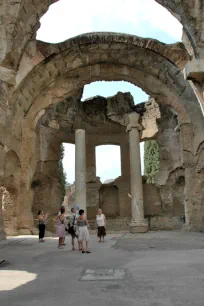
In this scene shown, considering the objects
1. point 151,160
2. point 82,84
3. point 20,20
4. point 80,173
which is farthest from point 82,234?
point 151,160

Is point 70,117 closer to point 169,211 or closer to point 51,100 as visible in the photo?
point 51,100

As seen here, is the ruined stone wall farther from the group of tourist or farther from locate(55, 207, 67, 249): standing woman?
locate(55, 207, 67, 249): standing woman

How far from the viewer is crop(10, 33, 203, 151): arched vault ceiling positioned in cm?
1319

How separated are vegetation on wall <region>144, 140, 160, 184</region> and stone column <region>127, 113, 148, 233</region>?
20.4 feet

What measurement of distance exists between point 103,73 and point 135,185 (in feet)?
20.2

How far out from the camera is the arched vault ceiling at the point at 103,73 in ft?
43.3

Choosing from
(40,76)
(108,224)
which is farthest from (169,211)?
(40,76)

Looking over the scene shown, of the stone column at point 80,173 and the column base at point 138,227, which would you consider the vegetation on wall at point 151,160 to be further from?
the column base at point 138,227

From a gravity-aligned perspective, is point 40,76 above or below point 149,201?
above

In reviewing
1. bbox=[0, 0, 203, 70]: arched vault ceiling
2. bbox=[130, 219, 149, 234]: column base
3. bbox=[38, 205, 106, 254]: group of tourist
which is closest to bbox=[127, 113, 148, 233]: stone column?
bbox=[130, 219, 149, 234]: column base

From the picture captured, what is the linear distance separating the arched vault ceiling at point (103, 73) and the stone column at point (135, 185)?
2443mm

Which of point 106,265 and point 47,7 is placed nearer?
point 106,265

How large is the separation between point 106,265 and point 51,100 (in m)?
10.6

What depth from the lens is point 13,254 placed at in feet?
23.7
